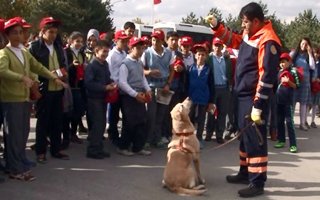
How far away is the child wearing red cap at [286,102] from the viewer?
8.03 metres

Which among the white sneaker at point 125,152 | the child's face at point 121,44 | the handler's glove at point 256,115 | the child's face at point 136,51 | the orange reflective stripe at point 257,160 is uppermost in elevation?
the child's face at point 121,44

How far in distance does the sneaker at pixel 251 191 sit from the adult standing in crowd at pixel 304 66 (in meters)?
5.14

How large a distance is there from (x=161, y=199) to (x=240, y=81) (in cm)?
178

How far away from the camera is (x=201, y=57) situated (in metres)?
7.87

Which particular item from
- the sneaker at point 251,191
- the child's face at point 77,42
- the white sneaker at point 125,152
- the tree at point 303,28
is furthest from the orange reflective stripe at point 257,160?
the tree at point 303,28

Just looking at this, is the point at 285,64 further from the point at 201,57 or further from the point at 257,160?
the point at 257,160

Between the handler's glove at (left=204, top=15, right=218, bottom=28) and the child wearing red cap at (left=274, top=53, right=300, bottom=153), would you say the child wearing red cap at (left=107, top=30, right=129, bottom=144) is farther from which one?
the child wearing red cap at (left=274, top=53, right=300, bottom=153)

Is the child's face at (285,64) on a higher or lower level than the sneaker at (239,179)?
higher

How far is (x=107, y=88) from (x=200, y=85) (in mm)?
1896

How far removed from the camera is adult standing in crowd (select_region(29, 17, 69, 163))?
6.32 m

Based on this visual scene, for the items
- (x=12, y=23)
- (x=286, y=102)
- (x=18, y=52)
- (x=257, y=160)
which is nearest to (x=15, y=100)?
(x=18, y=52)

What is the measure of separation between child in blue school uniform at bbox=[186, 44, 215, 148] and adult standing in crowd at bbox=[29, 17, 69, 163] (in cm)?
241

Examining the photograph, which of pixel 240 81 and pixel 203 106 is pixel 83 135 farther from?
pixel 240 81

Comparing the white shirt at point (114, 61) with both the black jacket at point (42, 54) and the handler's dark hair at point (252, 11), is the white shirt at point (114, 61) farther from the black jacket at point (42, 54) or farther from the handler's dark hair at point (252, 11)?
the handler's dark hair at point (252, 11)
